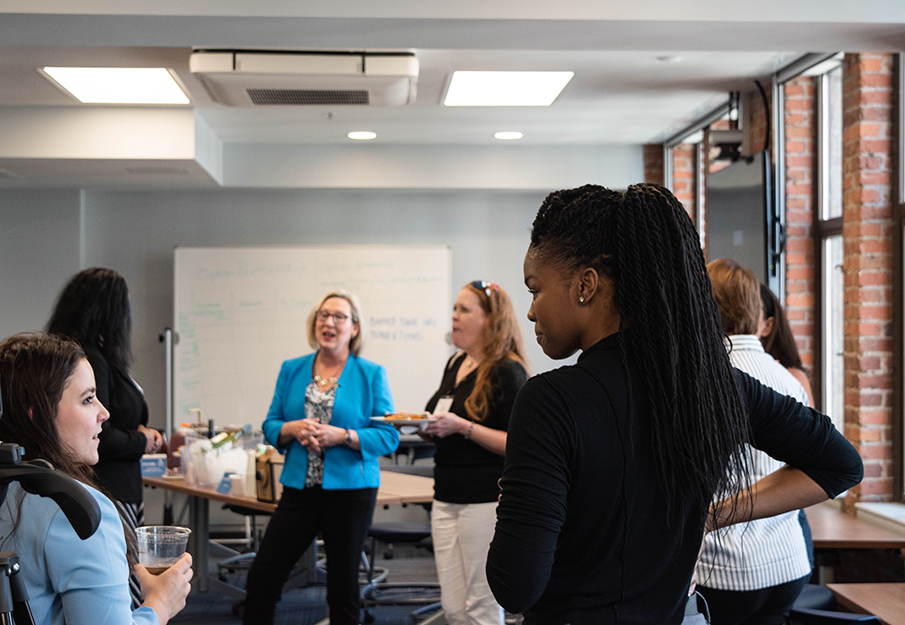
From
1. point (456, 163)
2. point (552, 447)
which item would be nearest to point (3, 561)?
point (552, 447)

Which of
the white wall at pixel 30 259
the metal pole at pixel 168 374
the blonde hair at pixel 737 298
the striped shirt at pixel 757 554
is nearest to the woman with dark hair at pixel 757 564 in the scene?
the striped shirt at pixel 757 554

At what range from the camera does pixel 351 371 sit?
113 inches

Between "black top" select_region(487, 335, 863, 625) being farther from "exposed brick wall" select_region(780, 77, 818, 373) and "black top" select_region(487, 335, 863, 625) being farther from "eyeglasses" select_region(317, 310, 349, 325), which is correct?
"exposed brick wall" select_region(780, 77, 818, 373)

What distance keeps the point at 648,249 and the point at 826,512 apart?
295cm

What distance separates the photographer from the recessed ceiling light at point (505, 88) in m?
4.14

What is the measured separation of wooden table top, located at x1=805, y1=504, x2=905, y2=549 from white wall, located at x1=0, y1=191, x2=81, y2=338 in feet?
17.3

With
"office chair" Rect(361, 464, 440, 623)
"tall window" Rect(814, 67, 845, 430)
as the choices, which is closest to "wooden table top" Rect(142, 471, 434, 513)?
"office chair" Rect(361, 464, 440, 623)

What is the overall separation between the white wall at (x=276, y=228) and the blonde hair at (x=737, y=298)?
4200 mm

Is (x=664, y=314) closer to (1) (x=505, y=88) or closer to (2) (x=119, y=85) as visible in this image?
(1) (x=505, y=88)

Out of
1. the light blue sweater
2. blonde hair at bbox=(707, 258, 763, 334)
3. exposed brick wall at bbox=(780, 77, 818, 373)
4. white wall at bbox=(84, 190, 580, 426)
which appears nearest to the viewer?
the light blue sweater

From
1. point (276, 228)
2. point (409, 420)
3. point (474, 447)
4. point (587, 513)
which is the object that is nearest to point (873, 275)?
point (474, 447)

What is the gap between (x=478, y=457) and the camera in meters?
2.61

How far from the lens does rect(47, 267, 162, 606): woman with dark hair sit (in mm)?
2557

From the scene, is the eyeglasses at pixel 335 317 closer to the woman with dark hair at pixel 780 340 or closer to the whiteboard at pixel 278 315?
the woman with dark hair at pixel 780 340
